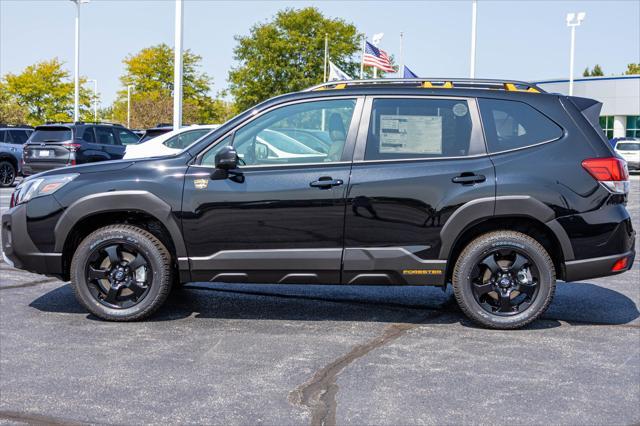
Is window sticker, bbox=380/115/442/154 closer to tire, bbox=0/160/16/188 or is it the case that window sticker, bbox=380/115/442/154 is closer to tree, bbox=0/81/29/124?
tire, bbox=0/160/16/188

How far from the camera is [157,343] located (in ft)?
18.0

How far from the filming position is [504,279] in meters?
5.97

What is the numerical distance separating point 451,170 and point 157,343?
243 centimetres

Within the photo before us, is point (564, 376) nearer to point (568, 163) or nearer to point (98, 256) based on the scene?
point (568, 163)

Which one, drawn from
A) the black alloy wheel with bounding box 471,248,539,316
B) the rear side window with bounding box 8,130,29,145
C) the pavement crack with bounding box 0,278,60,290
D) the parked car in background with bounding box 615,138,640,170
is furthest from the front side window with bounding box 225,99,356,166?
the parked car in background with bounding box 615,138,640,170

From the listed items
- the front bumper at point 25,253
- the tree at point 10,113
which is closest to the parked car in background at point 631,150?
the front bumper at point 25,253

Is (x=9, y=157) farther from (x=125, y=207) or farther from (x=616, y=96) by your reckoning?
(x=616, y=96)

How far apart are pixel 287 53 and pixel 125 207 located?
225 ft

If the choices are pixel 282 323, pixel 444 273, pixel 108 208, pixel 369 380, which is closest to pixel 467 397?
pixel 369 380

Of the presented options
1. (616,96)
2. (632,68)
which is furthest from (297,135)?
(632,68)

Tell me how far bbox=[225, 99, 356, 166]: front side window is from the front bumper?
1647 millimetres

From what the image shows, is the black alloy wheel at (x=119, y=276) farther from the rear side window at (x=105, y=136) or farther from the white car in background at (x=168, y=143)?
the rear side window at (x=105, y=136)

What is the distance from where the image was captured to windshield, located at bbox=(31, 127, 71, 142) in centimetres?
2178

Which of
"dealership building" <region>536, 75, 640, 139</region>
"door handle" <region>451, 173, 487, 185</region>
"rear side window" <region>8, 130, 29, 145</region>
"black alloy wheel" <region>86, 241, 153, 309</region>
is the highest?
"dealership building" <region>536, 75, 640, 139</region>
